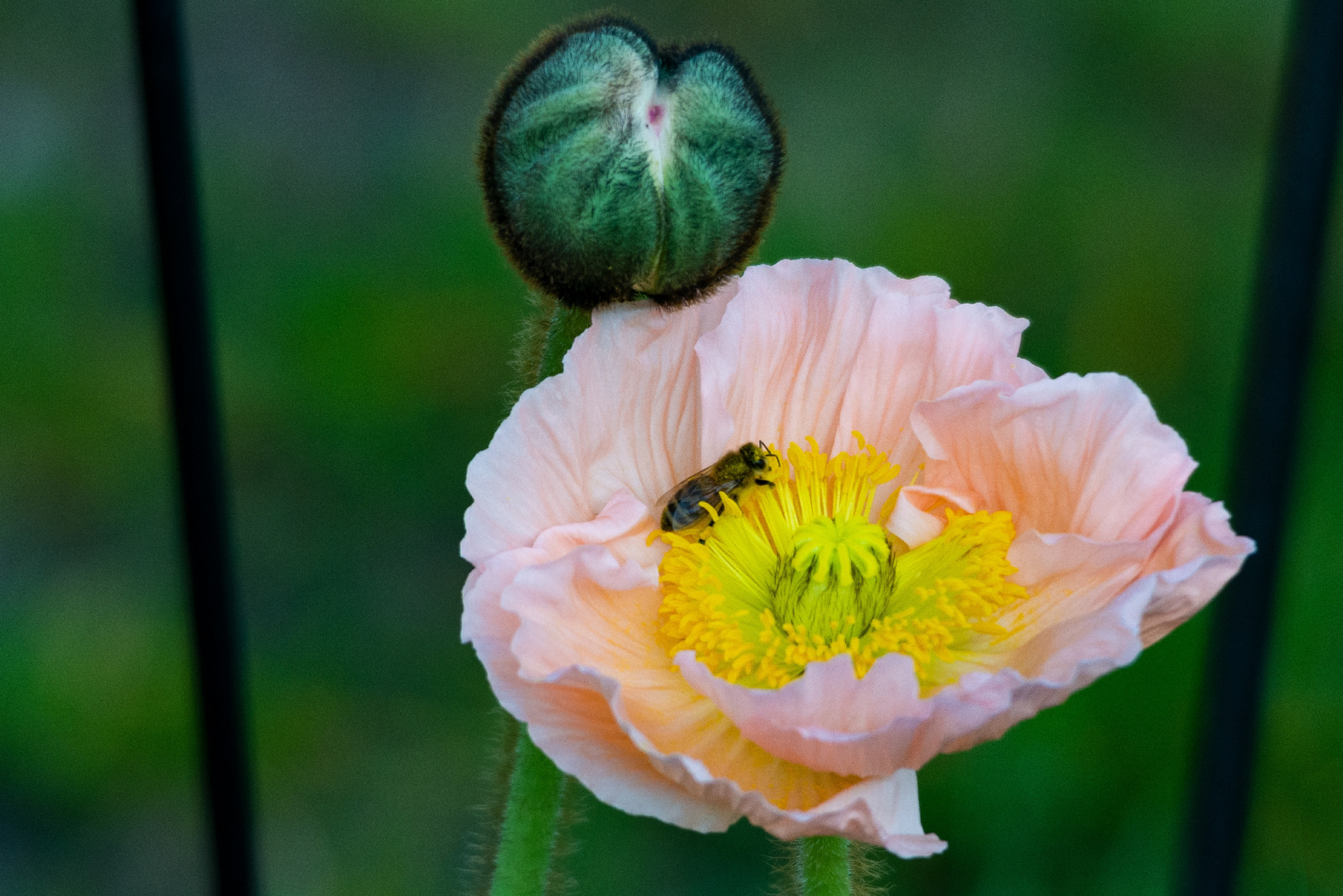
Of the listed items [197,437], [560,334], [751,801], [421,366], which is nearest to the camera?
[751,801]

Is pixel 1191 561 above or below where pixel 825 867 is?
above

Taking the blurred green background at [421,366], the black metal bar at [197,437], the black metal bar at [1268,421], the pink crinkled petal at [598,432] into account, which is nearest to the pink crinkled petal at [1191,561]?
the pink crinkled petal at [598,432]

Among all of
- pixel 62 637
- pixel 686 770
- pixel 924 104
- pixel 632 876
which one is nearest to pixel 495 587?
pixel 686 770

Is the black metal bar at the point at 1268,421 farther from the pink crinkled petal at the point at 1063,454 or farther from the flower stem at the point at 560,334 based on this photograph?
the flower stem at the point at 560,334

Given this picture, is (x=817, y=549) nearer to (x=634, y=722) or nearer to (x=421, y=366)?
(x=634, y=722)

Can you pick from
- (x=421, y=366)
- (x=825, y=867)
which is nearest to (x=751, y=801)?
(x=825, y=867)

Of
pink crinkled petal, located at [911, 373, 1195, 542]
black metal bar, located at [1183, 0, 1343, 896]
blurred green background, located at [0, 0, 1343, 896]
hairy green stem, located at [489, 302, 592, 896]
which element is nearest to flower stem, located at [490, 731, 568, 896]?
hairy green stem, located at [489, 302, 592, 896]
